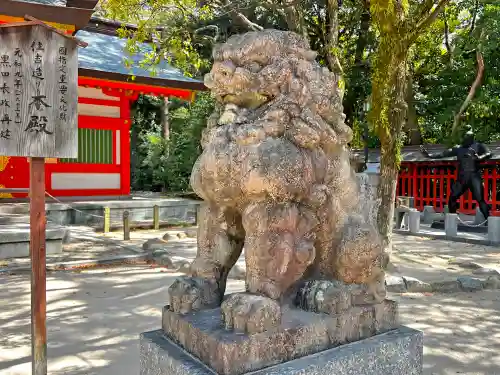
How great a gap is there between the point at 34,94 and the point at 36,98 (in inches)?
1.0

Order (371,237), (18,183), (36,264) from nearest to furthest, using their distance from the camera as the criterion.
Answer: (371,237) < (36,264) < (18,183)

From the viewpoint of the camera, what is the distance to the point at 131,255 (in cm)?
648

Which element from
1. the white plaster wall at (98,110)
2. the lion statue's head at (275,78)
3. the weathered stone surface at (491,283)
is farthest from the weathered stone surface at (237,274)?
the white plaster wall at (98,110)

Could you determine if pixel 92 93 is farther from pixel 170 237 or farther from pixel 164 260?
pixel 164 260

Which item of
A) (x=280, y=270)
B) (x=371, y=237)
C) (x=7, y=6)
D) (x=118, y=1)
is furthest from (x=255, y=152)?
(x=7, y=6)

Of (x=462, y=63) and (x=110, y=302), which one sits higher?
(x=462, y=63)

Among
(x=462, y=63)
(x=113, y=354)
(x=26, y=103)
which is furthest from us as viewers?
(x=462, y=63)

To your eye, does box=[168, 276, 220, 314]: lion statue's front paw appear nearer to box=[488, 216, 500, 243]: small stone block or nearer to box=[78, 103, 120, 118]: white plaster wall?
box=[488, 216, 500, 243]: small stone block

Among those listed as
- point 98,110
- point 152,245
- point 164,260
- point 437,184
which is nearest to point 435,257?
point 164,260

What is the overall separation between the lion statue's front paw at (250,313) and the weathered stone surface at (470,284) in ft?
13.9

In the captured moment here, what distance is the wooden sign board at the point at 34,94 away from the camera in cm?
269

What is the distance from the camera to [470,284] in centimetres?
508

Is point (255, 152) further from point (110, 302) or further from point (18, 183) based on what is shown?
point (18, 183)

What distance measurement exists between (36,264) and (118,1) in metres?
5.03
